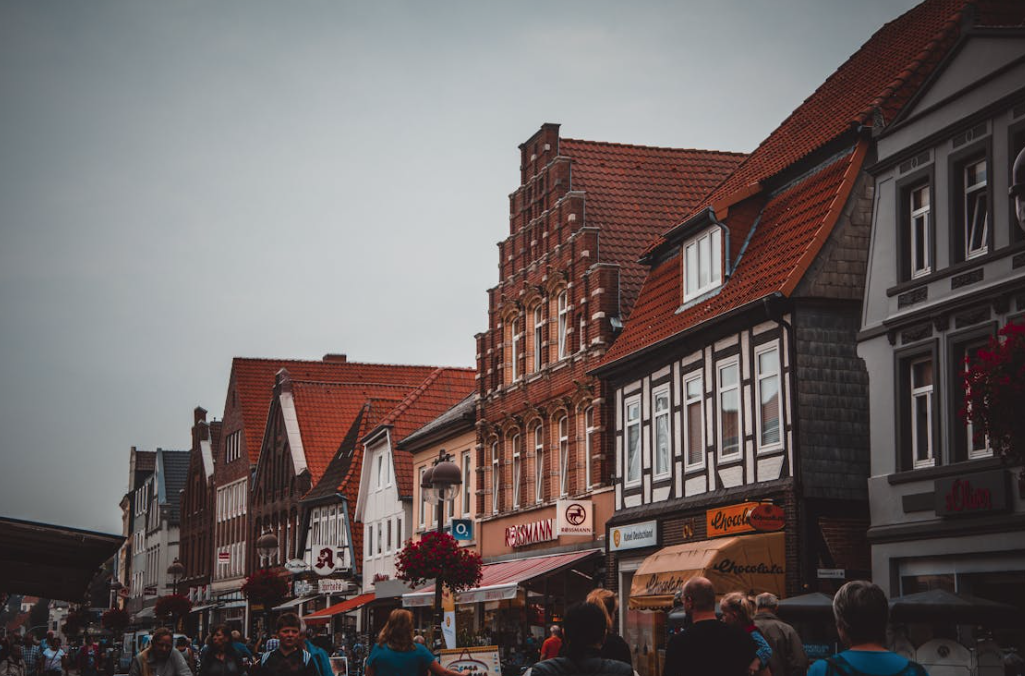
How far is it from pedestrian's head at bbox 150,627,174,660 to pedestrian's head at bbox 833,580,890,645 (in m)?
9.91

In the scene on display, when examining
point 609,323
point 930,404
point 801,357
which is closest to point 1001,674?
point 930,404

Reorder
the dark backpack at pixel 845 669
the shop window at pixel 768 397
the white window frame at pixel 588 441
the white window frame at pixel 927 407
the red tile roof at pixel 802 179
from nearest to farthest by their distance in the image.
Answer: the dark backpack at pixel 845 669
the white window frame at pixel 927 407
the red tile roof at pixel 802 179
the shop window at pixel 768 397
the white window frame at pixel 588 441

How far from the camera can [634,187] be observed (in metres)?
37.9

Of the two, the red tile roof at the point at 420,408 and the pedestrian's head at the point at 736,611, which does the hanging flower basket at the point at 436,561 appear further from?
the red tile roof at the point at 420,408

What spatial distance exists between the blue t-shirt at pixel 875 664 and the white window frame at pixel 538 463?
103ft

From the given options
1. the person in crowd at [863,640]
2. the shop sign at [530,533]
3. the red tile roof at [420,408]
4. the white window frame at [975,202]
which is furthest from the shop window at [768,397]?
the red tile roof at [420,408]

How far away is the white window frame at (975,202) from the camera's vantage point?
67.0 ft

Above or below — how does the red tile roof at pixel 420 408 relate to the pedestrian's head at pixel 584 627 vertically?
above

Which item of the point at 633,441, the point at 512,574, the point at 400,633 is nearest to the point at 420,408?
the point at 512,574

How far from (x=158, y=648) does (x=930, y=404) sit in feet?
39.6

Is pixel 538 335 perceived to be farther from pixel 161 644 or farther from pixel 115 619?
pixel 115 619

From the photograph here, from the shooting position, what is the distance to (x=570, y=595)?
35.2 metres

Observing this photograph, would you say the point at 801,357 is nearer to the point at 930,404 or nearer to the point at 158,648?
the point at 930,404

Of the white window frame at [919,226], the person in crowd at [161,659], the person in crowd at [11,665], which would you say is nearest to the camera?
the person in crowd at [161,659]
